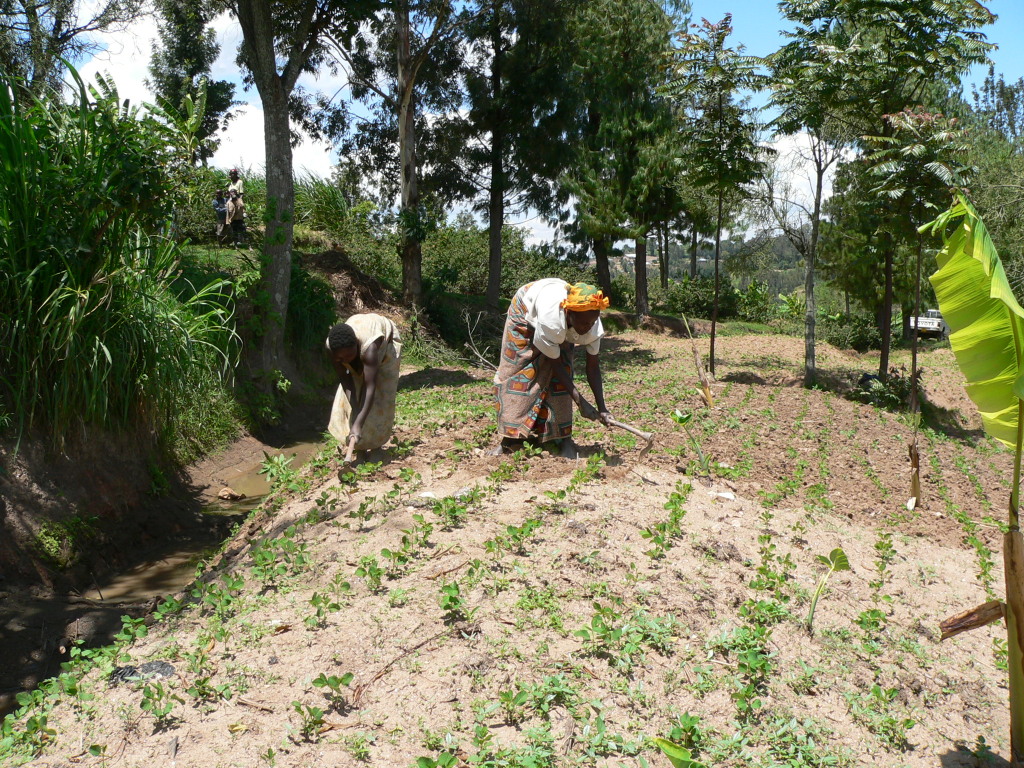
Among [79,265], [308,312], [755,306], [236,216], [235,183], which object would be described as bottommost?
[755,306]

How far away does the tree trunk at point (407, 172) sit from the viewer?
582 inches

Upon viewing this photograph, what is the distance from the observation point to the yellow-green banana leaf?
2996 mm

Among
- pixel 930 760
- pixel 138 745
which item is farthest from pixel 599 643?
pixel 138 745

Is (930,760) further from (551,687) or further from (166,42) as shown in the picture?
(166,42)

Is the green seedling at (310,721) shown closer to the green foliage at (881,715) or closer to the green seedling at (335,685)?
the green seedling at (335,685)

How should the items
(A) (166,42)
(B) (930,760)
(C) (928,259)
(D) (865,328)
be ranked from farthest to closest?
(A) (166,42) < (D) (865,328) < (C) (928,259) < (B) (930,760)

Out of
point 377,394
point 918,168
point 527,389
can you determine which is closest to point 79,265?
point 377,394

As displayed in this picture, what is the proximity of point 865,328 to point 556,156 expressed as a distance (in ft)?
34.3

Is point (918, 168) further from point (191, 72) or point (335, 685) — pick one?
point (191, 72)

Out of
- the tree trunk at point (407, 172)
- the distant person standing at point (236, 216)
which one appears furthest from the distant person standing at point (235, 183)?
the tree trunk at point (407, 172)

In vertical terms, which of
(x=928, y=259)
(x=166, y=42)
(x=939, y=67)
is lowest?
(x=928, y=259)

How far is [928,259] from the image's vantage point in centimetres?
1905

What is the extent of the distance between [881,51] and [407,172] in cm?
856

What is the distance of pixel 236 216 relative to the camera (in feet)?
42.4
